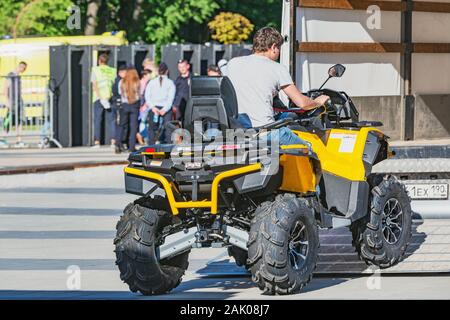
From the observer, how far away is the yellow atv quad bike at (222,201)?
33.4 ft

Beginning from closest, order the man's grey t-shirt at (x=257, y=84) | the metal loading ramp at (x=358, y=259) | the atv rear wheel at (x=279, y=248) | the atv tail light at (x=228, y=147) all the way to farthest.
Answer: the atv rear wheel at (x=279, y=248) < the atv tail light at (x=228, y=147) < the man's grey t-shirt at (x=257, y=84) < the metal loading ramp at (x=358, y=259)

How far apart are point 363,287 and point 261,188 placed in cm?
114

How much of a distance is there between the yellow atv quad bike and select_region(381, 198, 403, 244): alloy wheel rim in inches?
33.3

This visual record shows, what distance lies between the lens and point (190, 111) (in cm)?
1061

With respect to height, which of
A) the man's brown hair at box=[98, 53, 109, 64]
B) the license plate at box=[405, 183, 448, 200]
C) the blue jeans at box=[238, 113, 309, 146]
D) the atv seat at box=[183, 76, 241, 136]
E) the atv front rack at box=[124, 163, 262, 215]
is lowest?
the license plate at box=[405, 183, 448, 200]

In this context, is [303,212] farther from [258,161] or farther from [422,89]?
[422,89]

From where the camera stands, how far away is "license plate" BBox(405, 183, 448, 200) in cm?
1341

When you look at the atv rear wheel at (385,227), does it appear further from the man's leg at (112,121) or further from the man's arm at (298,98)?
the man's leg at (112,121)

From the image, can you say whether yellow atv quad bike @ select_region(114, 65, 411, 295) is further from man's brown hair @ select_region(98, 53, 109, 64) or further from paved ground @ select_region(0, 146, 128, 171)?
man's brown hair @ select_region(98, 53, 109, 64)

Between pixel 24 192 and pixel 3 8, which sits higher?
pixel 3 8

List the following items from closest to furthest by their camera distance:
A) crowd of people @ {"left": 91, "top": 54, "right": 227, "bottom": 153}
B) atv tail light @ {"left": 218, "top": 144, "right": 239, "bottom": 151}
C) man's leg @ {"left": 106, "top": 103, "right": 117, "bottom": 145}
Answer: atv tail light @ {"left": 218, "top": 144, "right": 239, "bottom": 151} < crowd of people @ {"left": 91, "top": 54, "right": 227, "bottom": 153} < man's leg @ {"left": 106, "top": 103, "right": 117, "bottom": 145}

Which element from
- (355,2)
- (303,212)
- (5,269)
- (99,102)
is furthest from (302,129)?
(99,102)

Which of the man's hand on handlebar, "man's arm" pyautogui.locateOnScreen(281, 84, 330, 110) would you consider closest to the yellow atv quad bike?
"man's arm" pyautogui.locateOnScreen(281, 84, 330, 110)

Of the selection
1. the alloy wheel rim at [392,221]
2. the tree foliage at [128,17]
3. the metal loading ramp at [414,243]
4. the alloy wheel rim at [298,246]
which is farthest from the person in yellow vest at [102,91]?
the tree foliage at [128,17]
